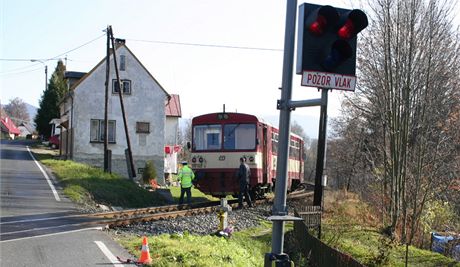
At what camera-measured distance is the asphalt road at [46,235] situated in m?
8.14

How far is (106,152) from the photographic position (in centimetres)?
2669

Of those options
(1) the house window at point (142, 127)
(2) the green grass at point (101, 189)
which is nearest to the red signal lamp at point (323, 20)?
(2) the green grass at point (101, 189)

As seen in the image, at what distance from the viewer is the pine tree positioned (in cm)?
6291

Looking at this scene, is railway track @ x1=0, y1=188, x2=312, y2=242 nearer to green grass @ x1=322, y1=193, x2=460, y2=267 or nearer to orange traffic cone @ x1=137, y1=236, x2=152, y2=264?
orange traffic cone @ x1=137, y1=236, x2=152, y2=264

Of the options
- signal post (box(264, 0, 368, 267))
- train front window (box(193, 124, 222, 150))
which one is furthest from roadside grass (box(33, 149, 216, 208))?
signal post (box(264, 0, 368, 267))

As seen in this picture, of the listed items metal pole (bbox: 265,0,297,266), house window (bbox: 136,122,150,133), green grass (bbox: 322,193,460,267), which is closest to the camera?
metal pole (bbox: 265,0,297,266)

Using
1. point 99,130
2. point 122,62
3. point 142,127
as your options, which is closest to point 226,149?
point 99,130

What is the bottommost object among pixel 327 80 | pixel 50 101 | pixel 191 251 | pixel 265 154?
pixel 191 251

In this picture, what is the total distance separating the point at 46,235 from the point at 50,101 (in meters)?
56.8

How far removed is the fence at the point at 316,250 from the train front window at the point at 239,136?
6009 mm

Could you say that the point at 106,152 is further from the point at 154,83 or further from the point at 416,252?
the point at 416,252

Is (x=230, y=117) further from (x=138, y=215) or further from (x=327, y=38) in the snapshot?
(x=327, y=38)

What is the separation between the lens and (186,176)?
1895 centimetres

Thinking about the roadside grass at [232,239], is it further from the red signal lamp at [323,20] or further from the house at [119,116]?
the house at [119,116]
